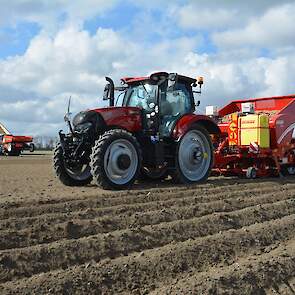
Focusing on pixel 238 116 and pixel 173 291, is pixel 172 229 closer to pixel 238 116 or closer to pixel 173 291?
pixel 173 291

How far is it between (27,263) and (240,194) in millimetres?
4706

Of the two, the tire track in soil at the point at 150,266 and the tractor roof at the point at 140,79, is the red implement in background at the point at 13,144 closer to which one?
the tractor roof at the point at 140,79

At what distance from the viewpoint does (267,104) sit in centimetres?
1362

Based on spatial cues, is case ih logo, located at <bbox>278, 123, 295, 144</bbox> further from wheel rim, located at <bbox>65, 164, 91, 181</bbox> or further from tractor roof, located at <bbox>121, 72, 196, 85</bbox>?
wheel rim, located at <bbox>65, 164, 91, 181</bbox>

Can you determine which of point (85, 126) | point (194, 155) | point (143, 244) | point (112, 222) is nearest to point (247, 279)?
point (143, 244)

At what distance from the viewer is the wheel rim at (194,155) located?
10117 millimetres

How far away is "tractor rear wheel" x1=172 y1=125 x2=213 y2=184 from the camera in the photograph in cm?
995

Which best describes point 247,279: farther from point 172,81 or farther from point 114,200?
point 172,81

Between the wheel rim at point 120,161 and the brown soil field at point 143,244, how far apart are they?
0.73 m

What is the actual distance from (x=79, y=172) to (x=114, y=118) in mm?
1229

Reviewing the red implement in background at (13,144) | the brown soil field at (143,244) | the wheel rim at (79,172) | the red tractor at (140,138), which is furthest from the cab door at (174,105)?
the red implement in background at (13,144)

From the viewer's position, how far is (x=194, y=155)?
404 inches

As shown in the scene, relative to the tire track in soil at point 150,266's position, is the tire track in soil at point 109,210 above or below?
above

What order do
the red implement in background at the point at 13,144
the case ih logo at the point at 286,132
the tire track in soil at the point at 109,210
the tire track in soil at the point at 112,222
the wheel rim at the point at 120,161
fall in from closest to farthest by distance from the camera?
the tire track in soil at the point at 112,222
the tire track in soil at the point at 109,210
the wheel rim at the point at 120,161
the case ih logo at the point at 286,132
the red implement in background at the point at 13,144
